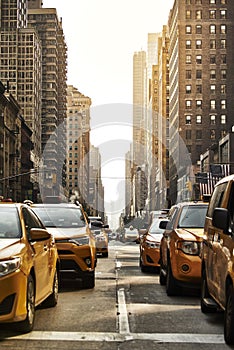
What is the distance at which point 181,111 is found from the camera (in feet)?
400

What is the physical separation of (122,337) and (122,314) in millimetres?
1870

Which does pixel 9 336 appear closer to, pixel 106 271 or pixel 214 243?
pixel 214 243

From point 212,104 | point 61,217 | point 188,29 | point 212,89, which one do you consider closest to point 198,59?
point 188,29

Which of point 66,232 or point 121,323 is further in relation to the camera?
point 66,232

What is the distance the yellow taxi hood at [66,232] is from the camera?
13900 millimetres

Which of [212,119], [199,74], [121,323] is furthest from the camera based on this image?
[199,74]

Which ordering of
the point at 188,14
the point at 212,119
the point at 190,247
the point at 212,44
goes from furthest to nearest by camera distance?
the point at 188,14 < the point at 212,44 < the point at 212,119 < the point at 190,247

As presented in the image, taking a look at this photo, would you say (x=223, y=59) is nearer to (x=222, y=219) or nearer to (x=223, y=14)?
(x=223, y=14)

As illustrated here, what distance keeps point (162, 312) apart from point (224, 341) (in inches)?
97.6

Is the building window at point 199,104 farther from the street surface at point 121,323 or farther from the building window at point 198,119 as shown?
the street surface at point 121,323

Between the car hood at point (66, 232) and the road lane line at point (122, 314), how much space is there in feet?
5.09

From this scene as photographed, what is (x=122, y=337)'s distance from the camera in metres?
8.43

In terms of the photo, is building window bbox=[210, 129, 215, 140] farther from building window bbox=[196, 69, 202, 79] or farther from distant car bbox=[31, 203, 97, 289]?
distant car bbox=[31, 203, 97, 289]

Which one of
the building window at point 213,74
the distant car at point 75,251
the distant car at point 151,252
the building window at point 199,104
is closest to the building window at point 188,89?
the building window at point 199,104
